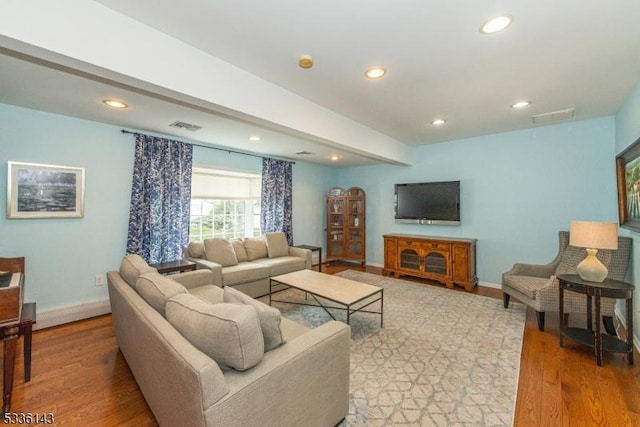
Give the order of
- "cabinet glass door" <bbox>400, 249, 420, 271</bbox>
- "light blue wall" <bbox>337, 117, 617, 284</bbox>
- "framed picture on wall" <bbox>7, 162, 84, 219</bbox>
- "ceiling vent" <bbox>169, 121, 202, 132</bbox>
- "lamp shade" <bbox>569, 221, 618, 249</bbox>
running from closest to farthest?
"lamp shade" <bbox>569, 221, 618, 249</bbox> < "framed picture on wall" <bbox>7, 162, 84, 219</bbox> < "ceiling vent" <bbox>169, 121, 202, 132</bbox> < "light blue wall" <bbox>337, 117, 617, 284</bbox> < "cabinet glass door" <bbox>400, 249, 420, 271</bbox>

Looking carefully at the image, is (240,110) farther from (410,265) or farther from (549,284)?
(410,265)

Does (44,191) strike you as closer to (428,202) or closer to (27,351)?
(27,351)

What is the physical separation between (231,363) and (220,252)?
9.45 feet

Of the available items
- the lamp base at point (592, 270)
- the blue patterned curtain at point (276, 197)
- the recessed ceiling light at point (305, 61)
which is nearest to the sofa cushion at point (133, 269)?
the recessed ceiling light at point (305, 61)

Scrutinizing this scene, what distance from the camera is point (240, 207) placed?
16.6 ft

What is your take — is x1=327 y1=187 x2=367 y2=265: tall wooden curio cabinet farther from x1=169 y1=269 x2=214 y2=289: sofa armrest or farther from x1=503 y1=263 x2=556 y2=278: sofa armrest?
x1=169 y1=269 x2=214 y2=289: sofa armrest

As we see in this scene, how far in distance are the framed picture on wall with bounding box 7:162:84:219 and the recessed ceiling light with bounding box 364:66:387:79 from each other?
11.0 ft

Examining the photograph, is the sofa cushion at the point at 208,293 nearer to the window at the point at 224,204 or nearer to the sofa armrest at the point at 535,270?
the window at the point at 224,204

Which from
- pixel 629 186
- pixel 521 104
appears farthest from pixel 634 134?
pixel 521 104

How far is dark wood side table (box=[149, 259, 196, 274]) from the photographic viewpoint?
3306 millimetres

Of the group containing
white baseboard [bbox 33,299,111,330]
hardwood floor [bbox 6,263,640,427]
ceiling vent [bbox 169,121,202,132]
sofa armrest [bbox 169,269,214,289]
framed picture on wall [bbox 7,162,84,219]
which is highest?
ceiling vent [bbox 169,121,202,132]

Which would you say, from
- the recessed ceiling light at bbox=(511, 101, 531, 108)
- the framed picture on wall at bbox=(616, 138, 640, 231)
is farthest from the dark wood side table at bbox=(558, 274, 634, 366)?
the recessed ceiling light at bbox=(511, 101, 531, 108)

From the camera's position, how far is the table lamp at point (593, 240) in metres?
2.36

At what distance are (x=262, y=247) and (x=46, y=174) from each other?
274 cm
